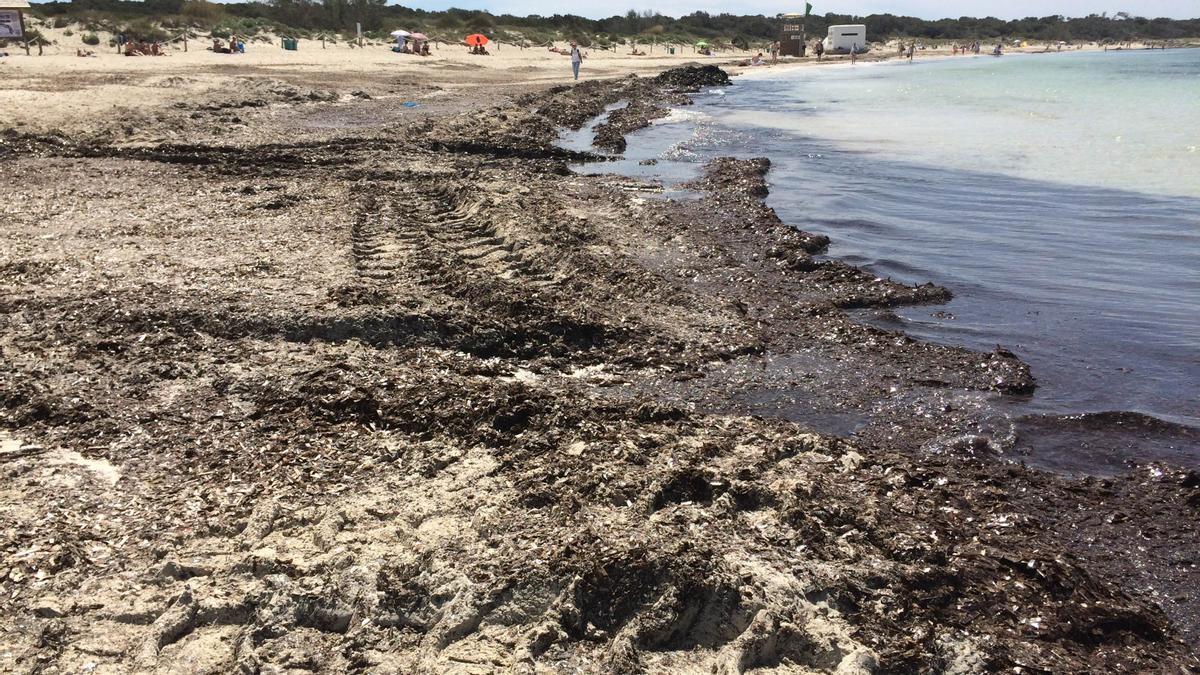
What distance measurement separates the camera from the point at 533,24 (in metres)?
69.4

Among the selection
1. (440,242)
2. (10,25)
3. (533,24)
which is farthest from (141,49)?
(533,24)

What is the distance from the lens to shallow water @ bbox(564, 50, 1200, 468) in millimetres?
6754

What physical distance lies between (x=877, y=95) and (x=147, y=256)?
33.5m

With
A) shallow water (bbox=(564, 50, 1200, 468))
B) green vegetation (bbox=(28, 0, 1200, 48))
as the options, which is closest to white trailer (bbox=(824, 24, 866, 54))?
green vegetation (bbox=(28, 0, 1200, 48))

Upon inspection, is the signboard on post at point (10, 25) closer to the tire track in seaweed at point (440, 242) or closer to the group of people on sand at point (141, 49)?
the group of people on sand at point (141, 49)

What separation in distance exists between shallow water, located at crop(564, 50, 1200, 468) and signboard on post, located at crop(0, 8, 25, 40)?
66.1ft

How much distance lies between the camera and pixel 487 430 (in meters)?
4.51

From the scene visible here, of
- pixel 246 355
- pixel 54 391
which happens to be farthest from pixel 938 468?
pixel 54 391

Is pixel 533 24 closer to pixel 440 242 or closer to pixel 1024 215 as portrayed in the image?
pixel 1024 215

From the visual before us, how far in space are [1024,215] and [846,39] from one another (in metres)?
70.9

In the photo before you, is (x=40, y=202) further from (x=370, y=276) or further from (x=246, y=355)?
(x=246, y=355)

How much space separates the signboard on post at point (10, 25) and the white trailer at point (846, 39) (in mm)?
63501

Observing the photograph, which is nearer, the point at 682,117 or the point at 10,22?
the point at 682,117

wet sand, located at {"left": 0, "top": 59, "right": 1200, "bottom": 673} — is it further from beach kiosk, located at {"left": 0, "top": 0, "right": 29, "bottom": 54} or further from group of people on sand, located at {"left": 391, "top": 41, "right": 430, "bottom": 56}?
group of people on sand, located at {"left": 391, "top": 41, "right": 430, "bottom": 56}
